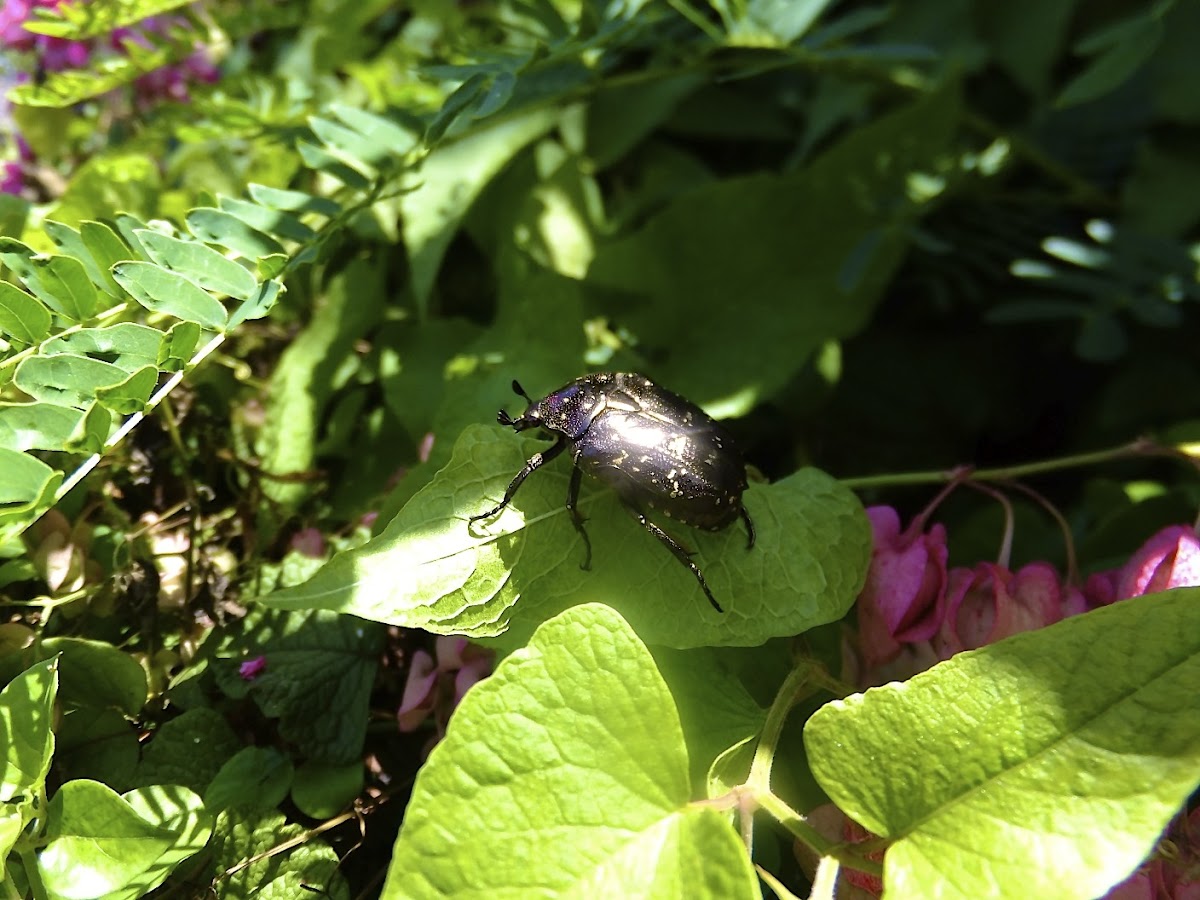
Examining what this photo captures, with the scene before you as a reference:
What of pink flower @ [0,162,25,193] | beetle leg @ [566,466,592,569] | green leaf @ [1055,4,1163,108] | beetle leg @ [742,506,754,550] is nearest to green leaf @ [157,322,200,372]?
beetle leg @ [566,466,592,569]

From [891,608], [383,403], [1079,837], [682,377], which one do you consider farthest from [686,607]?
[383,403]

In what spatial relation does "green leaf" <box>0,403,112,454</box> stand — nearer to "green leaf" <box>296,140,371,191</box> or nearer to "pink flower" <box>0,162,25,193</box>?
"green leaf" <box>296,140,371,191</box>

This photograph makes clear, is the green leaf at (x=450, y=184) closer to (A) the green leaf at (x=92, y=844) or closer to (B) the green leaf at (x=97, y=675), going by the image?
(B) the green leaf at (x=97, y=675)

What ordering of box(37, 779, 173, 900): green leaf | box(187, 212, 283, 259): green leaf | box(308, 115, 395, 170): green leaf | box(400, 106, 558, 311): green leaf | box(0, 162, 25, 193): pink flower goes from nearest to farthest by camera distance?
box(37, 779, 173, 900): green leaf < box(187, 212, 283, 259): green leaf < box(308, 115, 395, 170): green leaf < box(400, 106, 558, 311): green leaf < box(0, 162, 25, 193): pink flower

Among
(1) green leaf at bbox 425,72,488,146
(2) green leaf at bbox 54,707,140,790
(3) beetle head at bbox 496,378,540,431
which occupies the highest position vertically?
(1) green leaf at bbox 425,72,488,146

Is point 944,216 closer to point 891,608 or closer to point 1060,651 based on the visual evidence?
point 891,608

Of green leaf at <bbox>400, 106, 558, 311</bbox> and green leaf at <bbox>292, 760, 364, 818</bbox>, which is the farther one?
green leaf at <bbox>400, 106, 558, 311</bbox>

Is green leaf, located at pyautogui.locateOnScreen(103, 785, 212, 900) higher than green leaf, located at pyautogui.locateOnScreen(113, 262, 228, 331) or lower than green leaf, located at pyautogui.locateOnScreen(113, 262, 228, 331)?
lower
